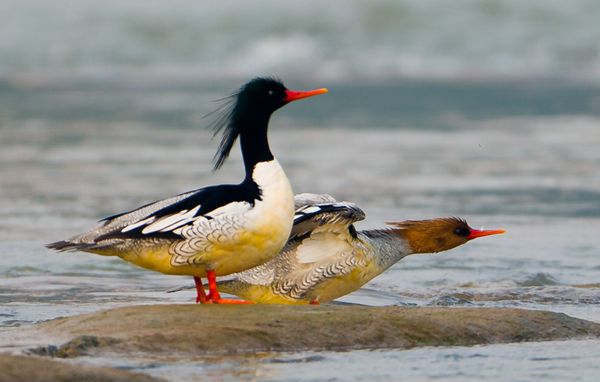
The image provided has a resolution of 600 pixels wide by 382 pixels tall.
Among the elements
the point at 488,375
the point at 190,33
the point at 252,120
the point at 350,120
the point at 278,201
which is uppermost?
the point at 190,33

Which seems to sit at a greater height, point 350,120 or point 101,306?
point 350,120

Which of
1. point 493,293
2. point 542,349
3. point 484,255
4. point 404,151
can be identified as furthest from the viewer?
point 404,151

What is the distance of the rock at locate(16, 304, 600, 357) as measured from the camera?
21.2 feet

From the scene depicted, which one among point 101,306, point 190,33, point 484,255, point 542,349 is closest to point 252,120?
point 101,306

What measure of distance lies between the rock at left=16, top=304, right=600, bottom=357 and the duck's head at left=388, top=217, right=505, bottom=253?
1.84 m

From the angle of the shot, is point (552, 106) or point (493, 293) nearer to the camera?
point (493, 293)

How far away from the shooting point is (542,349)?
6871mm

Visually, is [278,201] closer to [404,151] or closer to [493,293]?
[493,293]

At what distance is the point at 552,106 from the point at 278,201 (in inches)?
602

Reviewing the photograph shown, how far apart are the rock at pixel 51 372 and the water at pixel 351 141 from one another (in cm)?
39

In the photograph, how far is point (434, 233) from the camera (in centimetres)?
923

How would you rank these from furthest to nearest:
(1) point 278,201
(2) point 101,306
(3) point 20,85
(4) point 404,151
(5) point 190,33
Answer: (5) point 190,33 → (3) point 20,85 → (4) point 404,151 → (2) point 101,306 → (1) point 278,201

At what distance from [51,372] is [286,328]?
1.54m

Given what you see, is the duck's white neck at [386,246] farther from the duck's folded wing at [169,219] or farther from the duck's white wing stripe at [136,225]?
A: the duck's white wing stripe at [136,225]
